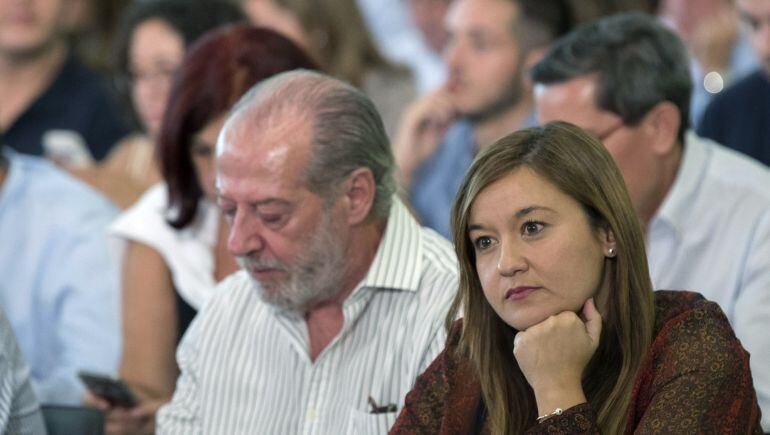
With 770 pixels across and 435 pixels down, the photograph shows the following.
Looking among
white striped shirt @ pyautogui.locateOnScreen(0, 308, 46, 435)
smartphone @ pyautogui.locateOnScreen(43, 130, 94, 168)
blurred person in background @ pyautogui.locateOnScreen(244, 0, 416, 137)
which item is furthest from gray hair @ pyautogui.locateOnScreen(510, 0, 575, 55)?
white striped shirt @ pyautogui.locateOnScreen(0, 308, 46, 435)

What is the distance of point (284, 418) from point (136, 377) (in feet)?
3.04

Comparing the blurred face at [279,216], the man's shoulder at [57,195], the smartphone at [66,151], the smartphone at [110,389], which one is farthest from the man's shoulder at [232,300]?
the smartphone at [66,151]

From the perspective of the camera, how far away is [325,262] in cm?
247

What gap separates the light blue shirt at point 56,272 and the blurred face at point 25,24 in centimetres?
109

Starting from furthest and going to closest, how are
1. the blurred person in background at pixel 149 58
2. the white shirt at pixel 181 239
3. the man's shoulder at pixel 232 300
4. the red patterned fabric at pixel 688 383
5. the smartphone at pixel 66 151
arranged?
the smartphone at pixel 66 151 < the blurred person in background at pixel 149 58 < the white shirt at pixel 181 239 < the man's shoulder at pixel 232 300 < the red patterned fabric at pixel 688 383

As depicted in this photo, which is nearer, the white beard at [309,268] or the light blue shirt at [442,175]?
the white beard at [309,268]

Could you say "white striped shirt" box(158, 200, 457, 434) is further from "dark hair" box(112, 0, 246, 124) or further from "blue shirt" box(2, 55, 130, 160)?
"blue shirt" box(2, 55, 130, 160)

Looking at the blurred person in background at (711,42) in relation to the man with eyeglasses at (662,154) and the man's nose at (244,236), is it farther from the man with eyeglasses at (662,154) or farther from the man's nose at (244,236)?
the man's nose at (244,236)

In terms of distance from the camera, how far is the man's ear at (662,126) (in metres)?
2.88

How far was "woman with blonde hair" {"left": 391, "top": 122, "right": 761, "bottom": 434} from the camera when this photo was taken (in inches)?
75.3

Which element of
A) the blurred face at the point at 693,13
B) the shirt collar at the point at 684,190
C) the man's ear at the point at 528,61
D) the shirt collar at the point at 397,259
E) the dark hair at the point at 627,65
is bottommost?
the shirt collar at the point at 397,259

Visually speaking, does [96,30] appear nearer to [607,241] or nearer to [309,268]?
[309,268]

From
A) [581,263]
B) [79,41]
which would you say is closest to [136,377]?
[581,263]

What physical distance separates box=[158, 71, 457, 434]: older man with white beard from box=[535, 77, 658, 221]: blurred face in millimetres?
483
